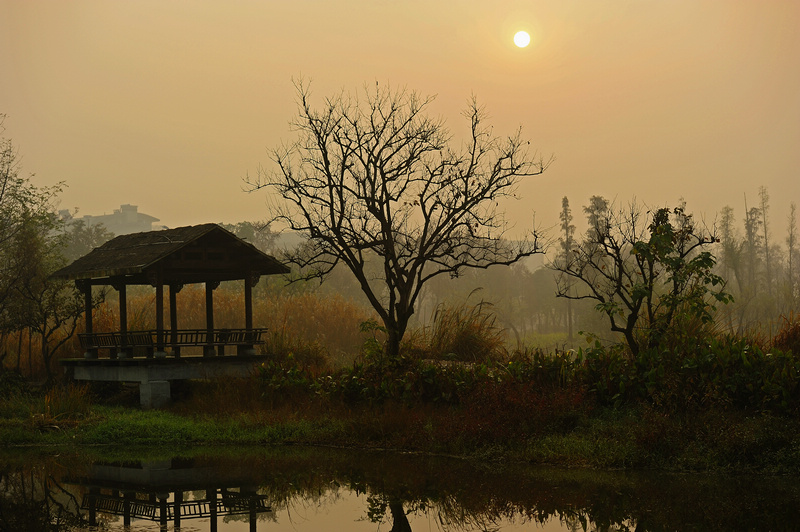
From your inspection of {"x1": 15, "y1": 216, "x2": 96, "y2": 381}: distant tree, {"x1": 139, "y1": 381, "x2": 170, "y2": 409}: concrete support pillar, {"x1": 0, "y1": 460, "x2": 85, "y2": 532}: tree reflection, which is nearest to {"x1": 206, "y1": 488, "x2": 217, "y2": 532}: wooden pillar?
{"x1": 0, "y1": 460, "x2": 85, "y2": 532}: tree reflection

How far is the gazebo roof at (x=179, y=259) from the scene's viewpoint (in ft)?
→ 70.8

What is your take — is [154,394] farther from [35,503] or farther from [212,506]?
[212,506]

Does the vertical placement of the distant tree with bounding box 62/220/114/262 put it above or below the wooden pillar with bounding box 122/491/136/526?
above

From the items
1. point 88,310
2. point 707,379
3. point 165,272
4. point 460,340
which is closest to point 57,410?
point 165,272

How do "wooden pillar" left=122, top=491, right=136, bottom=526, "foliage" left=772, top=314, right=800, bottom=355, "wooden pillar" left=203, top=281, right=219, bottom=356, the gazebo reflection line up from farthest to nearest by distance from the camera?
1. "wooden pillar" left=203, top=281, right=219, bottom=356
2. "foliage" left=772, top=314, right=800, bottom=355
3. the gazebo reflection
4. "wooden pillar" left=122, top=491, right=136, bottom=526

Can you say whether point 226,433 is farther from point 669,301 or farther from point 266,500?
point 669,301

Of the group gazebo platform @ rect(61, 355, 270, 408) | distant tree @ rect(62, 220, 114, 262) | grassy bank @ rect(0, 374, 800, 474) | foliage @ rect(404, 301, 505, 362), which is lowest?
grassy bank @ rect(0, 374, 800, 474)

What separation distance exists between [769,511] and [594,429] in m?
4.41

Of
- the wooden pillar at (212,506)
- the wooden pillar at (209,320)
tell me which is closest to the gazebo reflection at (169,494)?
the wooden pillar at (212,506)

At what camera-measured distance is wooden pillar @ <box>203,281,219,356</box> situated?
22547mm

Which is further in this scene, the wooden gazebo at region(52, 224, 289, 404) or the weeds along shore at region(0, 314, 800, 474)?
the wooden gazebo at region(52, 224, 289, 404)

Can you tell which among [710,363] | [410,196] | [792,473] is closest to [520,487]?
[792,473]

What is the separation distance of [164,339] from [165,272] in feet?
5.92

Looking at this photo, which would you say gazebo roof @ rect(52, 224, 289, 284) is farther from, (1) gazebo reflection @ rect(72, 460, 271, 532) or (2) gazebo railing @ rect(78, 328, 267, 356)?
Result: (1) gazebo reflection @ rect(72, 460, 271, 532)
